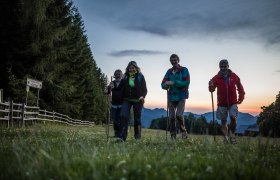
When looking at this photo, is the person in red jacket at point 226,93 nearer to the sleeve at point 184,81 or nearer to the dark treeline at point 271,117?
the sleeve at point 184,81

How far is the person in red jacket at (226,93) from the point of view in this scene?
10477 millimetres

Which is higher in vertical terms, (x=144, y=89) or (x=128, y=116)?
(x=144, y=89)

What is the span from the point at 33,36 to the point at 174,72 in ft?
61.1

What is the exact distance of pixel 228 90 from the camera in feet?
34.4

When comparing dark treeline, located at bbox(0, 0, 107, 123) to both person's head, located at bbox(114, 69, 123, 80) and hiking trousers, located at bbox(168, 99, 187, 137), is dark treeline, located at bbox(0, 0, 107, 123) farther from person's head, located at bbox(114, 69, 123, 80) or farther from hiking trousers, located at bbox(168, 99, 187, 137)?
hiking trousers, located at bbox(168, 99, 187, 137)

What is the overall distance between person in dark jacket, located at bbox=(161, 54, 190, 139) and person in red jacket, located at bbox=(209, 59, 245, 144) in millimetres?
1144

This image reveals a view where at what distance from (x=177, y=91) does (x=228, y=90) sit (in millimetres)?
1798

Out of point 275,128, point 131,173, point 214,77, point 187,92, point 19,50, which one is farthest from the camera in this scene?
point 275,128

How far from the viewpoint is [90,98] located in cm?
5744

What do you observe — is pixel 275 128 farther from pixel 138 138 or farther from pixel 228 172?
pixel 228 172

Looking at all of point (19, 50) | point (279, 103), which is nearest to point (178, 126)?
point (19, 50)

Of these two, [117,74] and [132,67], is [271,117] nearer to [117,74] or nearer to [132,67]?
[117,74]

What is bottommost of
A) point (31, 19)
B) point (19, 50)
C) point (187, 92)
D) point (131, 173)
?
point (131, 173)

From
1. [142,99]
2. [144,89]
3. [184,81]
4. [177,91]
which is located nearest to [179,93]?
[177,91]
